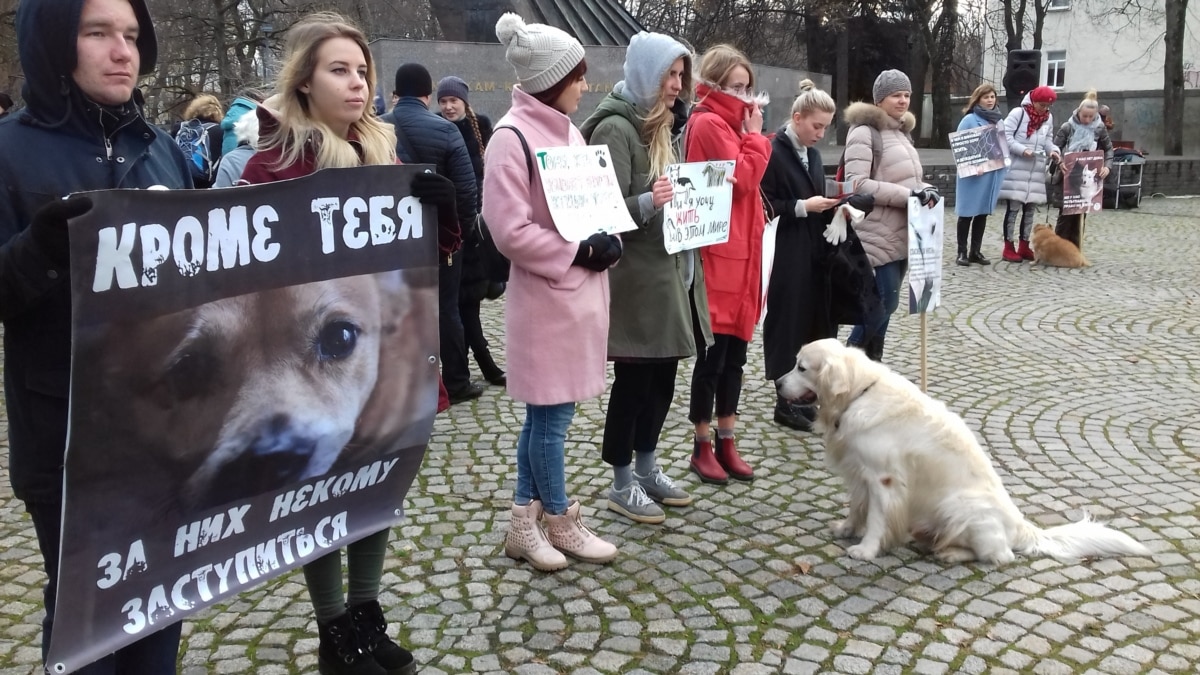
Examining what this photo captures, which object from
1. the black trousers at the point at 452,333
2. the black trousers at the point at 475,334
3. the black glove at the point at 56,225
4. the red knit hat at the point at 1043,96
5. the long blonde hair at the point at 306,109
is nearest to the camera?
the black glove at the point at 56,225

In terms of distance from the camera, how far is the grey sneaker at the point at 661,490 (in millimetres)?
4391

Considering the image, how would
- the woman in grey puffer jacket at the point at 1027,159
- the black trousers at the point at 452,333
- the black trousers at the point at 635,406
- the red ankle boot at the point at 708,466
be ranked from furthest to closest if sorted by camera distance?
the woman in grey puffer jacket at the point at 1027,159 → the black trousers at the point at 452,333 → the red ankle boot at the point at 708,466 → the black trousers at the point at 635,406

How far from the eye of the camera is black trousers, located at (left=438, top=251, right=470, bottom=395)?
19.6 feet

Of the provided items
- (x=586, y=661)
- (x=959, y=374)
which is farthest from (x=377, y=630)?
(x=959, y=374)

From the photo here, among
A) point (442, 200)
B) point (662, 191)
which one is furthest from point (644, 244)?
point (442, 200)

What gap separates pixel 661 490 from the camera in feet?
14.4

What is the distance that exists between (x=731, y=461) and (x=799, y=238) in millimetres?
1341

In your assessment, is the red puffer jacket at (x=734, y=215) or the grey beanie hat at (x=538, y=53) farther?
the red puffer jacket at (x=734, y=215)

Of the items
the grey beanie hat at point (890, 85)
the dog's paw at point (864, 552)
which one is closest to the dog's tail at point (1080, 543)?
the dog's paw at point (864, 552)

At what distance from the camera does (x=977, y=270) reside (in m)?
11.1

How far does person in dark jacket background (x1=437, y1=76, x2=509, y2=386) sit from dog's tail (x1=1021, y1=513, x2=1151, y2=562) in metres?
3.67

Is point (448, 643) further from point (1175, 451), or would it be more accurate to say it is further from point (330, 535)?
point (1175, 451)

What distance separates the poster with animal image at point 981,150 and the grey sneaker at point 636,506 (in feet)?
27.1

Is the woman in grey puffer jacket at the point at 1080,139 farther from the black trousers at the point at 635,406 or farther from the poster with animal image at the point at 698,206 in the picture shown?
the black trousers at the point at 635,406
